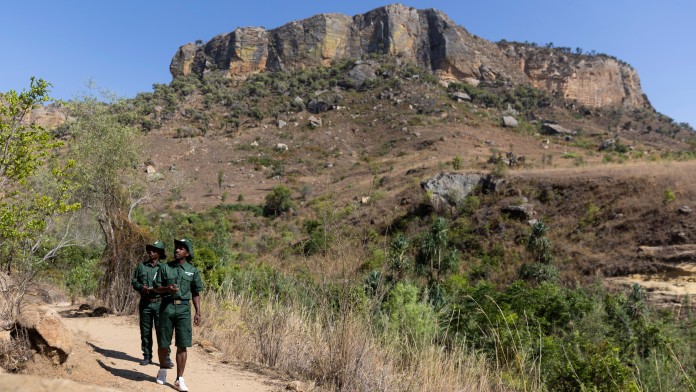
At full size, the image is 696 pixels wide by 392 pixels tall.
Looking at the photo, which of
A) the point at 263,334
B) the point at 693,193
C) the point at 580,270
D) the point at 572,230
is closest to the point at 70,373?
the point at 263,334

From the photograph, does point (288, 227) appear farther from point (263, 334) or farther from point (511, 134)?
point (511, 134)

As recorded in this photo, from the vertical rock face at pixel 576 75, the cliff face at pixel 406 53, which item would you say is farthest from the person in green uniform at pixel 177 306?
the vertical rock face at pixel 576 75

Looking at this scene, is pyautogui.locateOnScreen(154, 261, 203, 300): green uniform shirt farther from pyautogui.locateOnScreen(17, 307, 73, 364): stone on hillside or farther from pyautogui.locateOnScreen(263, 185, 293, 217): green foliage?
pyautogui.locateOnScreen(263, 185, 293, 217): green foliage

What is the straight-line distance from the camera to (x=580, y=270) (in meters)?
18.9

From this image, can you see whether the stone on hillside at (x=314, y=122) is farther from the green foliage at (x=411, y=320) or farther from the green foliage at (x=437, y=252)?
the green foliage at (x=411, y=320)

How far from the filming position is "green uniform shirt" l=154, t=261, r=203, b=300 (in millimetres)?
4246

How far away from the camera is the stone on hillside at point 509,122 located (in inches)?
2032

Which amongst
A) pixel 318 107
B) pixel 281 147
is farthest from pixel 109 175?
pixel 318 107

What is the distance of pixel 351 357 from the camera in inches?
144

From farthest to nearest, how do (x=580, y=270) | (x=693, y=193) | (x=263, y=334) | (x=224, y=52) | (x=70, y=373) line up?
(x=224, y=52)
(x=693, y=193)
(x=580, y=270)
(x=263, y=334)
(x=70, y=373)

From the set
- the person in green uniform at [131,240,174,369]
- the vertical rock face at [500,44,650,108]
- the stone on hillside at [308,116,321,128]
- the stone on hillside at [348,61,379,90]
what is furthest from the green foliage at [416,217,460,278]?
the vertical rock face at [500,44,650,108]

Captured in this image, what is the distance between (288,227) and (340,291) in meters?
25.7

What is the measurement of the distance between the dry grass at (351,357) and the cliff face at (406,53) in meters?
68.9

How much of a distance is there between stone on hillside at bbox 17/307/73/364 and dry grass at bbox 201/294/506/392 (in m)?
1.78
